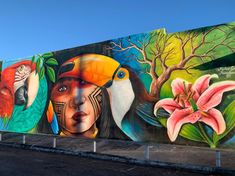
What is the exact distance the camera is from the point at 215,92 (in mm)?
10742

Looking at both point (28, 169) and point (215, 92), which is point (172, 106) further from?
point (28, 169)

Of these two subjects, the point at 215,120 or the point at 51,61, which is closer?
the point at 215,120

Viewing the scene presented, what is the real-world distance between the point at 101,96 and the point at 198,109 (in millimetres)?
4128

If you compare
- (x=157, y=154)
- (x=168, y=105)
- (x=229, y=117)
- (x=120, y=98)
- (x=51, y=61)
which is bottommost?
(x=157, y=154)

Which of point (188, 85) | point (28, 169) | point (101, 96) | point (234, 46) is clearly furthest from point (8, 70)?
point (234, 46)

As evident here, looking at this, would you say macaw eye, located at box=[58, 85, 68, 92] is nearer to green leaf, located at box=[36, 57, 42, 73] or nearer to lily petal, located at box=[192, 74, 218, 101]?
green leaf, located at box=[36, 57, 42, 73]

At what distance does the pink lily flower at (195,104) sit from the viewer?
10.7 m

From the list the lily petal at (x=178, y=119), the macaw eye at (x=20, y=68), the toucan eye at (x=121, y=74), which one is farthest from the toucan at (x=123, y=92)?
the macaw eye at (x=20, y=68)

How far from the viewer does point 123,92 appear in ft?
42.9

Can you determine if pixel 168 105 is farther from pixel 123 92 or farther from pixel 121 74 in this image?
pixel 121 74

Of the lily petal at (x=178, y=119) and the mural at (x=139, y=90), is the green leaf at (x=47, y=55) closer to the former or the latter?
the mural at (x=139, y=90)

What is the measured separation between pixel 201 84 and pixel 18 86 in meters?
9.69

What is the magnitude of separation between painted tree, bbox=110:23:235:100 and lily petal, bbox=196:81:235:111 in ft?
2.87

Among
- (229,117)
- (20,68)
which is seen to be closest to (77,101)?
(20,68)
